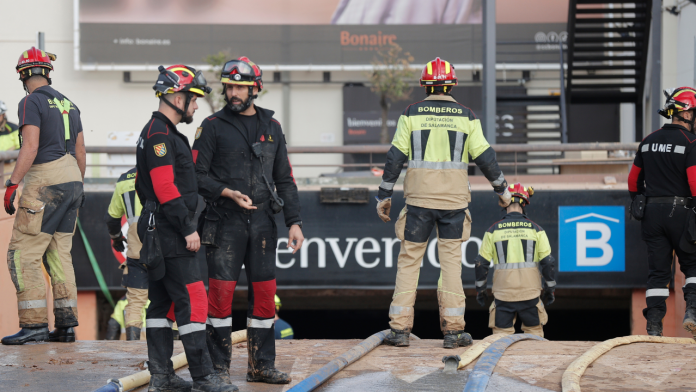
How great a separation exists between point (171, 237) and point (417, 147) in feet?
8.34

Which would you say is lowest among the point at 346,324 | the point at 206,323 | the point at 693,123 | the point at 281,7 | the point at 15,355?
the point at 346,324

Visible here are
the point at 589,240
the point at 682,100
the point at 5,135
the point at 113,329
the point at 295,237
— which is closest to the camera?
the point at 295,237

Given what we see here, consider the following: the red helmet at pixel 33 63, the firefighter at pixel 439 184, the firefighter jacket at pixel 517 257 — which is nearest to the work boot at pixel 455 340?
the firefighter at pixel 439 184

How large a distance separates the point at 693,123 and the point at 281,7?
21.5 metres

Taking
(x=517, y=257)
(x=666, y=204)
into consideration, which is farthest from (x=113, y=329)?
(x=666, y=204)

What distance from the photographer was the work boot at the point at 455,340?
6.09m

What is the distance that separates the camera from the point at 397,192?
33.7 ft

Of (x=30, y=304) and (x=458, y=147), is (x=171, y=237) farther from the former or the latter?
(x=458, y=147)

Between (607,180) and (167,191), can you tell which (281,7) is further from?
(167,191)

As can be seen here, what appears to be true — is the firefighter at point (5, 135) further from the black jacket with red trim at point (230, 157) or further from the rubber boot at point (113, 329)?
the black jacket with red trim at point (230, 157)

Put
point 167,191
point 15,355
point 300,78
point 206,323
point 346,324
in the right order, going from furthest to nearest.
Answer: point 300,78
point 346,324
point 15,355
point 206,323
point 167,191

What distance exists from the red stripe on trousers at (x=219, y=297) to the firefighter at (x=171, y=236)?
25 cm

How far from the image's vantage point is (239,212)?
488 centimetres

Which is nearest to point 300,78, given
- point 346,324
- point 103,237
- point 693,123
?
point 346,324
